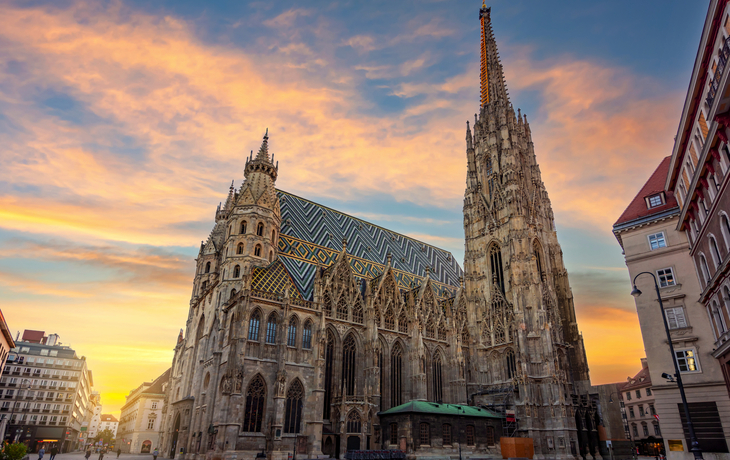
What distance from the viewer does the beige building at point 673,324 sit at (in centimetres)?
2417

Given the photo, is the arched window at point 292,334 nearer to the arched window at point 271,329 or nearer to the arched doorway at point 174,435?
the arched window at point 271,329

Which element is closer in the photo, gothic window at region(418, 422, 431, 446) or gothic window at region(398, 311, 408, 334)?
gothic window at region(418, 422, 431, 446)

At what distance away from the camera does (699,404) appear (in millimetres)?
24594

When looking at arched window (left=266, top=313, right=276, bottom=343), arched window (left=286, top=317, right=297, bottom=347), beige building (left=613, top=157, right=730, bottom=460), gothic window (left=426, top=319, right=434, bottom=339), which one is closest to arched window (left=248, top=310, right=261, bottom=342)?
arched window (left=266, top=313, right=276, bottom=343)

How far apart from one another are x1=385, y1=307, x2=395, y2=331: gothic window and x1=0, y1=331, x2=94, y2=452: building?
6563 centimetres

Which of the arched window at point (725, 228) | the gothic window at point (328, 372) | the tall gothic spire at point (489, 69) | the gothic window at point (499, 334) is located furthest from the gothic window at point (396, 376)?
the tall gothic spire at point (489, 69)

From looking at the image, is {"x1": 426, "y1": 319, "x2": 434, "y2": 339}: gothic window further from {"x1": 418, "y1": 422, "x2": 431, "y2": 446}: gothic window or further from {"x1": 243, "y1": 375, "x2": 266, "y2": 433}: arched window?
{"x1": 243, "y1": 375, "x2": 266, "y2": 433}: arched window

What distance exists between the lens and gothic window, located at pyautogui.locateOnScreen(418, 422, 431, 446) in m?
38.7

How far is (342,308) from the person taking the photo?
43.6 m

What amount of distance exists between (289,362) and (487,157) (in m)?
42.4

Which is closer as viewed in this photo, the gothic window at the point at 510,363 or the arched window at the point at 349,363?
the arched window at the point at 349,363

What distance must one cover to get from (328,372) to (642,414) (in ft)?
189

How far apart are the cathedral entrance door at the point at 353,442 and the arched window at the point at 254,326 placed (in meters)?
11.9

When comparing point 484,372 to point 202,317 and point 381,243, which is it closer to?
point 381,243
